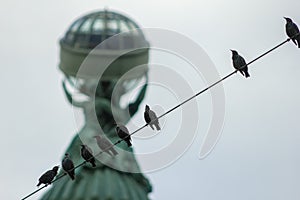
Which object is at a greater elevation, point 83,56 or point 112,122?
point 83,56

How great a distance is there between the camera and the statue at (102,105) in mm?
14156

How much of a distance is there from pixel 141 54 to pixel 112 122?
1.84 m

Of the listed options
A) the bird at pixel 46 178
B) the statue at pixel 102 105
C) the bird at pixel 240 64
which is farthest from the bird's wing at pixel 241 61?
the statue at pixel 102 105

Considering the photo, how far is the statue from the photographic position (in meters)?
14.2

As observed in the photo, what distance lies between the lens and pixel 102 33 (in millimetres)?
15305

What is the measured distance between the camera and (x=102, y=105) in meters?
14.6

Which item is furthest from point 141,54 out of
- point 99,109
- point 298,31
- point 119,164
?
point 298,31

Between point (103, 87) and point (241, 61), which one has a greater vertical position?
point (103, 87)

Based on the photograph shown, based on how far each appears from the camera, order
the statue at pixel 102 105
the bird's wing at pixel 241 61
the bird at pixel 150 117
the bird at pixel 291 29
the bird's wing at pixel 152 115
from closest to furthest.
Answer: the bird at pixel 150 117, the bird at pixel 291 29, the bird's wing at pixel 241 61, the bird's wing at pixel 152 115, the statue at pixel 102 105

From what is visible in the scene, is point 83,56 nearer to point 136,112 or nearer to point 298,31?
point 136,112

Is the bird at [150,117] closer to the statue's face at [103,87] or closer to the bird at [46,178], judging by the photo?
the bird at [46,178]

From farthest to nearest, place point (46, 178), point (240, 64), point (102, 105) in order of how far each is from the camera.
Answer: point (102, 105) < point (240, 64) < point (46, 178)

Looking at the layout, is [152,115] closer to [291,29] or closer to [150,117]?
[150,117]

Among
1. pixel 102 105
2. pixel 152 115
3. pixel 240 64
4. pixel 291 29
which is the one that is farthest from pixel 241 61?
pixel 102 105
